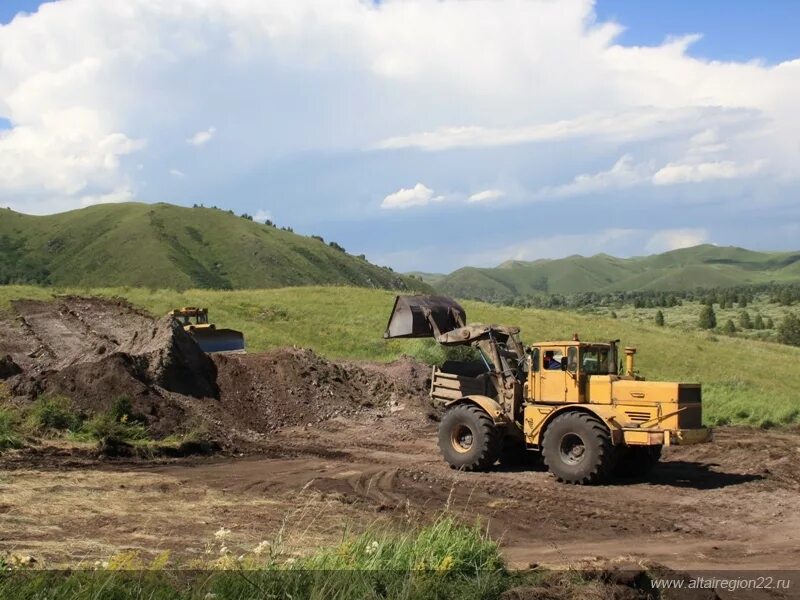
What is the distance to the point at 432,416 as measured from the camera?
2283cm

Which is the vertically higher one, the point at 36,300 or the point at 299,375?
the point at 36,300

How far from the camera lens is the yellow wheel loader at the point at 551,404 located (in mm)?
14344

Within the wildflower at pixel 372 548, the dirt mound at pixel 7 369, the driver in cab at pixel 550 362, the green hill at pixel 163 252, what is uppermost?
the green hill at pixel 163 252

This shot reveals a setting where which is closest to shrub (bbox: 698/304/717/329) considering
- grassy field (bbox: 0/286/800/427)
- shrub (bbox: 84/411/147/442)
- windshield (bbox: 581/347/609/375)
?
grassy field (bbox: 0/286/800/427)

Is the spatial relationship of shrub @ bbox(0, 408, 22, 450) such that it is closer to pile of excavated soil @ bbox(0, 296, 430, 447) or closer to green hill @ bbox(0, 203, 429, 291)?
pile of excavated soil @ bbox(0, 296, 430, 447)

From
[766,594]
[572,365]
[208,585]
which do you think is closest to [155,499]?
[208,585]

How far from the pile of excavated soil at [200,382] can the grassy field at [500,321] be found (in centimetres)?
521

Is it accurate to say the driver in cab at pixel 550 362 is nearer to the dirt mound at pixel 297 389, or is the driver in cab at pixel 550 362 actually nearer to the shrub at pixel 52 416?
the dirt mound at pixel 297 389

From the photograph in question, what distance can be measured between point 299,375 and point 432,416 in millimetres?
4248

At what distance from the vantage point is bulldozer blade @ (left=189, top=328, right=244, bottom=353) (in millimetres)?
28594

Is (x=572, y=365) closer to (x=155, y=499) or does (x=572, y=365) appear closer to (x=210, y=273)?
(x=155, y=499)

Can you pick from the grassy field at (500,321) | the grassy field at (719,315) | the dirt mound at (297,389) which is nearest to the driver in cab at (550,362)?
the dirt mound at (297,389)

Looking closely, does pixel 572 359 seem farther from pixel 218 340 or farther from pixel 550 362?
pixel 218 340

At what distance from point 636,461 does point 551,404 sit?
2044 mm
